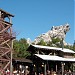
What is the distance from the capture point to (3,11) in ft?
101

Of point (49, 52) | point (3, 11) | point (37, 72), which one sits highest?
point (3, 11)

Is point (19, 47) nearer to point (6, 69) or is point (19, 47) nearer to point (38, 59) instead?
point (38, 59)

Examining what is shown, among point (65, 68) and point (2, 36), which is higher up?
point (2, 36)

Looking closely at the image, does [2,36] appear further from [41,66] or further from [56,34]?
[56,34]

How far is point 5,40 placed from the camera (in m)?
31.2

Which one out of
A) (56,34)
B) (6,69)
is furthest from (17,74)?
(56,34)

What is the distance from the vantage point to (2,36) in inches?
1171

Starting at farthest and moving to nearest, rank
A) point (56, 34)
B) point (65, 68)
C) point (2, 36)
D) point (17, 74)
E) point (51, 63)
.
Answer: point (56, 34)
point (65, 68)
point (51, 63)
point (17, 74)
point (2, 36)

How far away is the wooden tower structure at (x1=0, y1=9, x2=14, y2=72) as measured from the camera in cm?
3016

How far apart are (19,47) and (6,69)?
30.3 m

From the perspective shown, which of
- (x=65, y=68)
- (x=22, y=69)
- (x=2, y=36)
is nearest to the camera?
(x=2, y=36)

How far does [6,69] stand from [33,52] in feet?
28.7

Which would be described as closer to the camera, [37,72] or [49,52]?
[37,72]

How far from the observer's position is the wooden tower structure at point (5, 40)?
3016 cm
